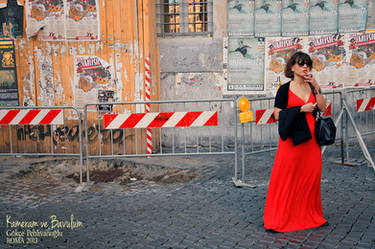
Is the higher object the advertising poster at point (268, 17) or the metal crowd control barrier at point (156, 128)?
the advertising poster at point (268, 17)

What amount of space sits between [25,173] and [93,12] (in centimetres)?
384

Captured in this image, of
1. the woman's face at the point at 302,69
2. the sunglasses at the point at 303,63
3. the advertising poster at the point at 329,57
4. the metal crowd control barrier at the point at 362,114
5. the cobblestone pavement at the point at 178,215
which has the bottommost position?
the cobblestone pavement at the point at 178,215

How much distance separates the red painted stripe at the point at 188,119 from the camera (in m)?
6.31

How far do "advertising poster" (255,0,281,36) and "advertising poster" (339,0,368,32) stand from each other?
5.04 feet

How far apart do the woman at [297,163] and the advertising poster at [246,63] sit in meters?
5.42

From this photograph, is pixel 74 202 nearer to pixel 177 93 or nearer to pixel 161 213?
pixel 161 213

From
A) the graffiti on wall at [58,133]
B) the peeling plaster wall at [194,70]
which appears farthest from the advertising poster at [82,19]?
the graffiti on wall at [58,133]

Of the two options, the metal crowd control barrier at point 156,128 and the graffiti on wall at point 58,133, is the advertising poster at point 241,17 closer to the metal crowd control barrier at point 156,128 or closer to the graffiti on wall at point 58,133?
the metal crowd control barrier at point 156,128

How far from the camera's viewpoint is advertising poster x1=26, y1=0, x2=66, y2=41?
8.55 meters

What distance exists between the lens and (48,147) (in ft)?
29.4

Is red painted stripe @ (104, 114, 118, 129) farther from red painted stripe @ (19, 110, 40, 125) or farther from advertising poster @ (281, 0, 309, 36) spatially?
advertising poster @ (281, 0, 309, 36)

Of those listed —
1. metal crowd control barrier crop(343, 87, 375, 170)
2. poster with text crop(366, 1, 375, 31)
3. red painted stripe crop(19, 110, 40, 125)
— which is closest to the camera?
red painted stripe crop(19, 110, 40, 125)

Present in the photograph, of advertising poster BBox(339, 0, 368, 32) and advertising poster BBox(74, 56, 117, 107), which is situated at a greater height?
advertising poster BBox(339, 0, 368, 32)

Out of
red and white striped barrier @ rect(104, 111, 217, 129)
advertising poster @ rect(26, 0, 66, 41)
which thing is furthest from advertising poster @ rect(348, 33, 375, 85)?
advertising poster @ rect(26, 0, 66, 41)
